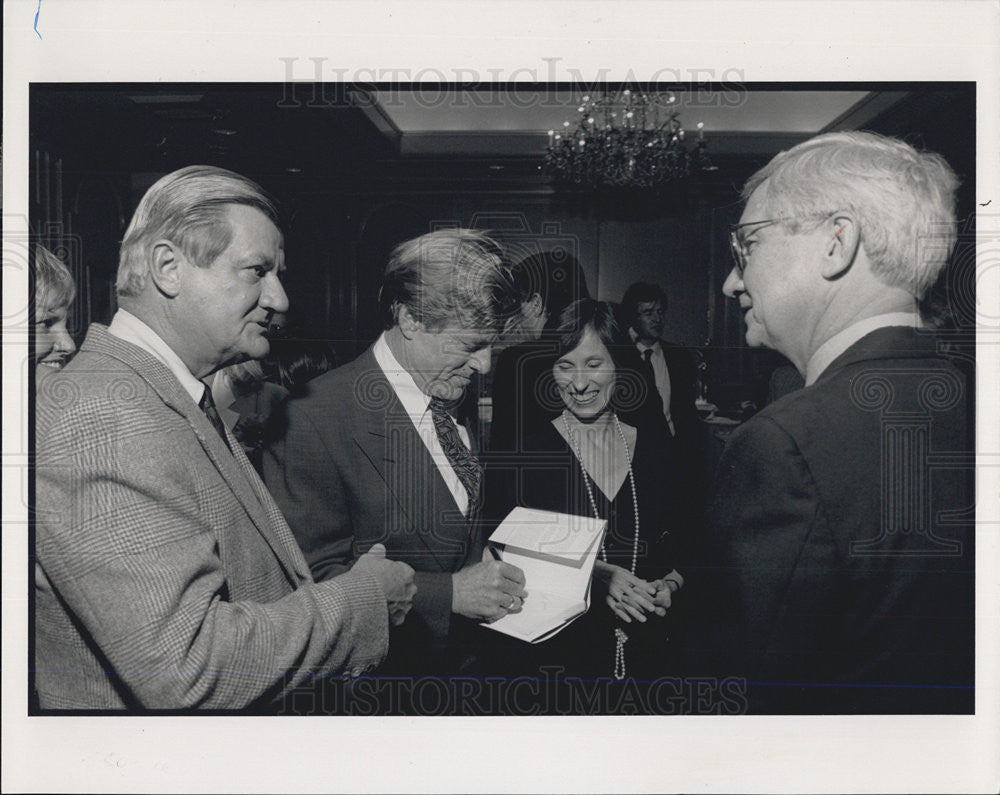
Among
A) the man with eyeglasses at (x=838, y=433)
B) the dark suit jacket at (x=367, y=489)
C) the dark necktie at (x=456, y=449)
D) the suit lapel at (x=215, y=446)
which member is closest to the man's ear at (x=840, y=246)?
the man with eyeglasses at (x=838, y=433)

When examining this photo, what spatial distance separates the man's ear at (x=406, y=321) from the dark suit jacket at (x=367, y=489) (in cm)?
9

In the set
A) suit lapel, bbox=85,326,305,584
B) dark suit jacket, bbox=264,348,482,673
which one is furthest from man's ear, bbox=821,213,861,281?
suit lapel, bbox=85,326,305,584

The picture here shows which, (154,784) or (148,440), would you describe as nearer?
(148,440)

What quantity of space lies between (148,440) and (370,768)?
923mm

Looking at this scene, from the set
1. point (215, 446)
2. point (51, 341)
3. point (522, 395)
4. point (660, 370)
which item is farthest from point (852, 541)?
point (51, 341)

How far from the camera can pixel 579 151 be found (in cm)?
193

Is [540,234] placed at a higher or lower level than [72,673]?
higher

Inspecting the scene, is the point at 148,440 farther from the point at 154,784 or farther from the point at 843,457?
the point at 843,457

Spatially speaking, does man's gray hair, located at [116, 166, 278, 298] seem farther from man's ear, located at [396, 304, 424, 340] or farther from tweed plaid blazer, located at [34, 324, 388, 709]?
man's ear, located at [396, 304, 424, 340]

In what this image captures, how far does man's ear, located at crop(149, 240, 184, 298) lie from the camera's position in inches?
73.5

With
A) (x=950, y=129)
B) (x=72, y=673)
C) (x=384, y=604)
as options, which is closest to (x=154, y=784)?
(x=72, y=673)

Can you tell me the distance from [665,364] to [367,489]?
2.37 feet

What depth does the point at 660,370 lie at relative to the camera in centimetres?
192

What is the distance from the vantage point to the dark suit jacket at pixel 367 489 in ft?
6.25
